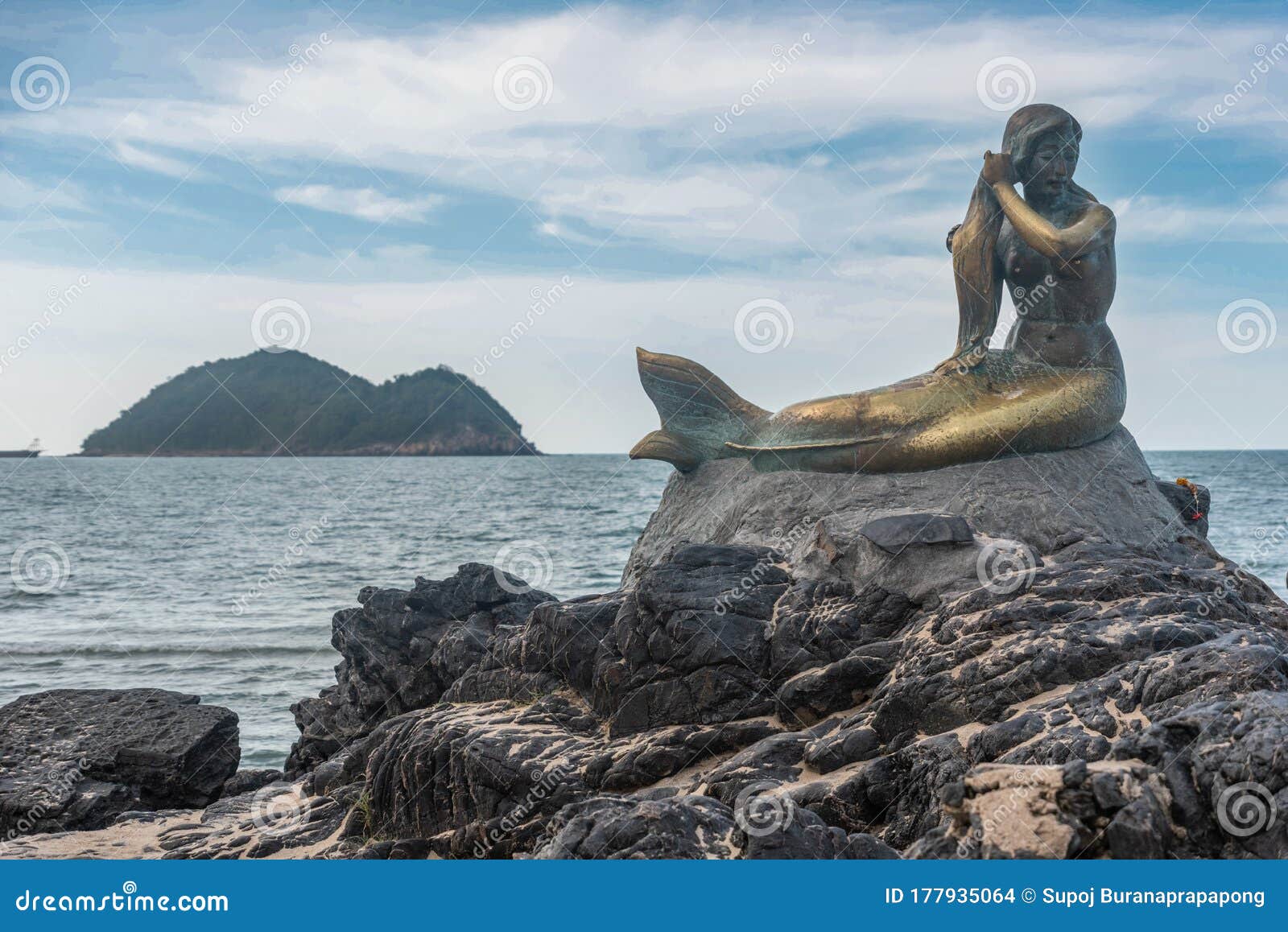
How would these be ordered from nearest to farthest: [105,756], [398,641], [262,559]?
1. [105,756]
2. [398,641]
3. [262,559]

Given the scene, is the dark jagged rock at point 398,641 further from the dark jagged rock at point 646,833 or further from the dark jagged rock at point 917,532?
the dark jagged rock at point 646,833

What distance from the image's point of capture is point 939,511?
9047mm

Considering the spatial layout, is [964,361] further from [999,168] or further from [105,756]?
[105,756]

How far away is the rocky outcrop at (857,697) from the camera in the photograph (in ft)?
15.8

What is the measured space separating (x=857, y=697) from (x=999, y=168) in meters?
4.63

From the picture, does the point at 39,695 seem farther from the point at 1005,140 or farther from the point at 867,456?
the point at 1005,140

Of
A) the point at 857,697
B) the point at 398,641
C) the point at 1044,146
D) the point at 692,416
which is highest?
A: the point at 1044,146

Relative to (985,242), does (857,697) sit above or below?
below

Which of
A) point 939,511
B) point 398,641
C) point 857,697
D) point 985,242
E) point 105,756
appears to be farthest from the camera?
point 398,641

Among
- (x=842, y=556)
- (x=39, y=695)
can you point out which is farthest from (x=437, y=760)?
(x=39, y=695)

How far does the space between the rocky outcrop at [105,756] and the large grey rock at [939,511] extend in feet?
13.2

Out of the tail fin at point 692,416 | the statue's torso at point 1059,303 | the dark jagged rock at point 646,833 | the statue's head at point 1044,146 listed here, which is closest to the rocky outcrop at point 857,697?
the dark jagged rock at point 646,833

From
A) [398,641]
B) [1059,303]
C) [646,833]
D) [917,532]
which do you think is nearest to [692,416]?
[917,532]

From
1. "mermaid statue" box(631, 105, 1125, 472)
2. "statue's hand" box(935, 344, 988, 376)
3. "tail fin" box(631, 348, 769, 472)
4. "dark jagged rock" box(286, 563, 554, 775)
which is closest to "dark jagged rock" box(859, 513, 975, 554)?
"mermaid statue" box(631, 105, 1125, 472)
